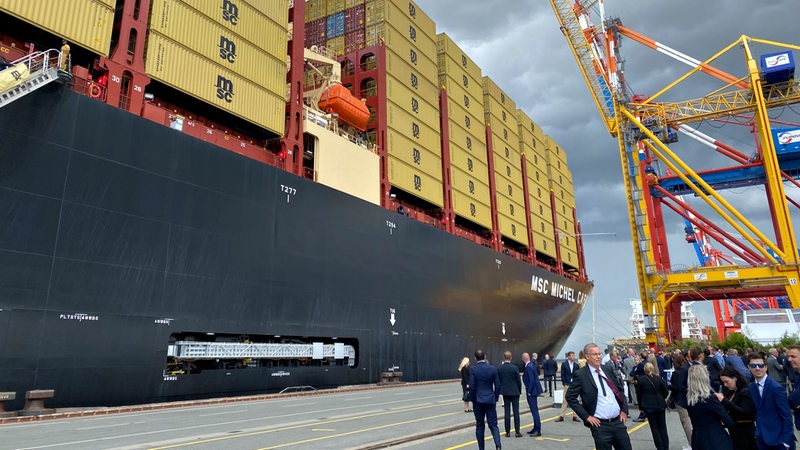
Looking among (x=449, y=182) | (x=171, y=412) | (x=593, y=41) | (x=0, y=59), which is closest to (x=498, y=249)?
(x=449, y=182)

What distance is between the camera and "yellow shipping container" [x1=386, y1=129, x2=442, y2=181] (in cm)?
2870

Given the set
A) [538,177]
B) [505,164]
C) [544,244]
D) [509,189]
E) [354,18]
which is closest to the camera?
[354,18]

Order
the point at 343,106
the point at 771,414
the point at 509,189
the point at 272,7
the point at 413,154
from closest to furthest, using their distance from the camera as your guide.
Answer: the point at 771,414 < the point at 272,7 < the point at 343,106 < the point at 413,154 < the point at 509,189

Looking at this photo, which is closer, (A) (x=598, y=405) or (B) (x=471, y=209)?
(A) (x=598, y=405)

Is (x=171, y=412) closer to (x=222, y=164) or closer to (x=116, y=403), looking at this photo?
(x=116, y=403)

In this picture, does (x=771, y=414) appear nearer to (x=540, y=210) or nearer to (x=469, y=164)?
(x=469, y=164)

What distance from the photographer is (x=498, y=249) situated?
38031mm

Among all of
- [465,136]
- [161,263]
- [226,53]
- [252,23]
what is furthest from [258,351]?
[465,136]

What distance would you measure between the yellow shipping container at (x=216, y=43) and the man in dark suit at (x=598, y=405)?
56.5 ft

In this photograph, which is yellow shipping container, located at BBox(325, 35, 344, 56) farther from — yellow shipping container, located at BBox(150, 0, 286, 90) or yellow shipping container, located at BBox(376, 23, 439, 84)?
yellow shipping container, located at BBox(150, 0, 286, 90)

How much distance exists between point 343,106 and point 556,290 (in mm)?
29894

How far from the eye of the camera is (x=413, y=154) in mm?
30547

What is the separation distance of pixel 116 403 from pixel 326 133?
14525 mm

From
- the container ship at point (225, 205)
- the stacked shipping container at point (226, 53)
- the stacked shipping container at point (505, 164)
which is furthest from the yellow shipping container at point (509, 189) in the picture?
the stacked shipping container at point (226, 53)
